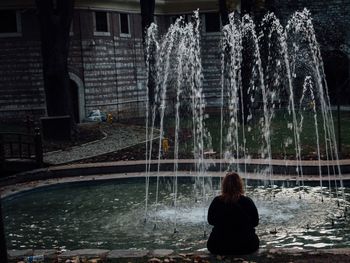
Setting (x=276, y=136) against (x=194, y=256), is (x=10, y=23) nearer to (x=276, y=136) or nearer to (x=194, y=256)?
(x=276, y=136)

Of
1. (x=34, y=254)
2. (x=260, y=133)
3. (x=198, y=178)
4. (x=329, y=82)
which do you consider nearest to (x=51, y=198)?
(x=198, y=178)

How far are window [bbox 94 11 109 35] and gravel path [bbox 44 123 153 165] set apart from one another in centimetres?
822

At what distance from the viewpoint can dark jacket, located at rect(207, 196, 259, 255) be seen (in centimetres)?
687

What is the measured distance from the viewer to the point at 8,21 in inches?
1096

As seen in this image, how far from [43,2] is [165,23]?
16373 millimetres

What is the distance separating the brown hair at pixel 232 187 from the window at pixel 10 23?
2312 cm

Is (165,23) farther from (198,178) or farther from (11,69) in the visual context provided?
(198,178)

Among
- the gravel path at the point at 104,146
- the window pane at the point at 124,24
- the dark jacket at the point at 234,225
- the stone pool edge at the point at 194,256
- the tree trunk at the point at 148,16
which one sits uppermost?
the window pane at the point at 124,24

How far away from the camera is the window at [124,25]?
32.0 m

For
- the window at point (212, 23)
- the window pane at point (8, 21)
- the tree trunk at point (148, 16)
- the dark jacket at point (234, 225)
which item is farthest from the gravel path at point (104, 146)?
the window at point (212, 23)

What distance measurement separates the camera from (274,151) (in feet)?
51.9

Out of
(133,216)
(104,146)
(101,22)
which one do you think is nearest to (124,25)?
(101,22)

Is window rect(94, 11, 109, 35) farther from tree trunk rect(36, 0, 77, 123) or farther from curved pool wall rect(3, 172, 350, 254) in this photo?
curved pool wall rect(3, 172, 350, 254)

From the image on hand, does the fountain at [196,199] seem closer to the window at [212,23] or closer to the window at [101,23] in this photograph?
the window at [101,23]
